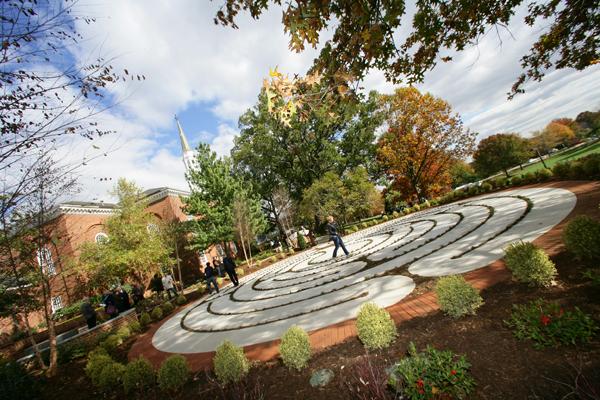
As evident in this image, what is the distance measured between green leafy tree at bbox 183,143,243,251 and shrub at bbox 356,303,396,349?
22430 millimetres

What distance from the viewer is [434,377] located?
2785 millimetres

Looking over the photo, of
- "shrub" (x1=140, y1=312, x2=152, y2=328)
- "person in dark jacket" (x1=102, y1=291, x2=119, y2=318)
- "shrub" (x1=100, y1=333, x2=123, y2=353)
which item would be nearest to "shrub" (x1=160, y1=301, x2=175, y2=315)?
"shrub" (x1=140, y1=312, x2=152, y2=328)

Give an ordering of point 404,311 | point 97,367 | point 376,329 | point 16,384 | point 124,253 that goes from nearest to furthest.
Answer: point 376,329 → point 404,311 → point 16,384 → point 97,367 → point 124,253

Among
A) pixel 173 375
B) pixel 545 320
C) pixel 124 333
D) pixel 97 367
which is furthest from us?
pixel 124 333

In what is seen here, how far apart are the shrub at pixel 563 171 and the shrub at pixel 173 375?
1589 cm

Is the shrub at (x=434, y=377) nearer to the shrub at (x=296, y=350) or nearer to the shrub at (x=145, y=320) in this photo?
the shrub at (x=296, y=350)

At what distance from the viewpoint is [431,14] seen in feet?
16.3

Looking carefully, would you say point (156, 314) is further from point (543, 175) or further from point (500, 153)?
point (500, 153)

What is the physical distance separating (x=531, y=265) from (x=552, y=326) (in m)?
1.32

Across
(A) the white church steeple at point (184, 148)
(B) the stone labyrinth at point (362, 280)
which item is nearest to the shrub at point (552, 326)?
(B) the stone labyrinth at point (362, 280)

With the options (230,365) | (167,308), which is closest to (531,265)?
(230,365)

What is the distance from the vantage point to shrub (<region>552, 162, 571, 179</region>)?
39.0ft

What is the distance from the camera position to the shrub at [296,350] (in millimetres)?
4020

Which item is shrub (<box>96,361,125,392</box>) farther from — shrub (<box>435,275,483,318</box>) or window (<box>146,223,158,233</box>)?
window (<box>146,223,158,233</box>)
